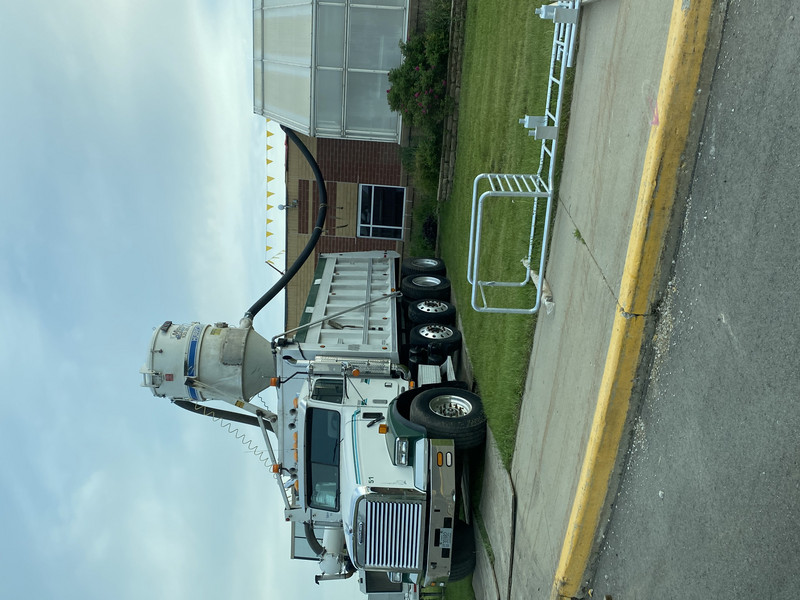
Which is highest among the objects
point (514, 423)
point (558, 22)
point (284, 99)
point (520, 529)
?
point (558, 22)

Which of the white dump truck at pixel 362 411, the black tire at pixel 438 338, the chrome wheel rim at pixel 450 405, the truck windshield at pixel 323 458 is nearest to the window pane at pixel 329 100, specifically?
the white dump truck at pixel 362 411

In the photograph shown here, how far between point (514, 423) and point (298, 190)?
12.0 m

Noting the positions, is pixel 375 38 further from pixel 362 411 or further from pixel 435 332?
pixel 362 411

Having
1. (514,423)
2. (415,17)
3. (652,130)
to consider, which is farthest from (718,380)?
(415,17)

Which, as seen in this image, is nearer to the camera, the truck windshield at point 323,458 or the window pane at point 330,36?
the truck windshield at point 323,458

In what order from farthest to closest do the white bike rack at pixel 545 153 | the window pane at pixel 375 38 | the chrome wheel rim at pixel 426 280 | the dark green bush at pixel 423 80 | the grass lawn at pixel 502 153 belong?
the window pane at pixel 375 38 → the chrome wheel rim at pixel 426 280 → the dark green bush at pixel 423 80 → the grass lawn at pixel 502 153 → the white bike rack at pixel 545 153

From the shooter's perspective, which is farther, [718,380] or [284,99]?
[284,99]

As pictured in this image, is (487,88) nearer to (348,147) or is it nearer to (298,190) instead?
(348,147)

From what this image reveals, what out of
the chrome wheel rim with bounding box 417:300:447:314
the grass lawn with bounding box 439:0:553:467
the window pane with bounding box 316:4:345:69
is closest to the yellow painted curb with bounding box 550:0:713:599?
the grass lawn with bounding box 439:0:553:467

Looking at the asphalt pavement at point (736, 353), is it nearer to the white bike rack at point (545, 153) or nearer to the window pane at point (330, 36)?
the white bike rack at point (545, 153)

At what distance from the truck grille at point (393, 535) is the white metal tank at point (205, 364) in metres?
4.32

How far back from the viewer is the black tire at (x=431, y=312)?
10984mm

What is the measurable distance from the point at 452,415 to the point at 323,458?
6.19ft

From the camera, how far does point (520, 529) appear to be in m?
6.48
